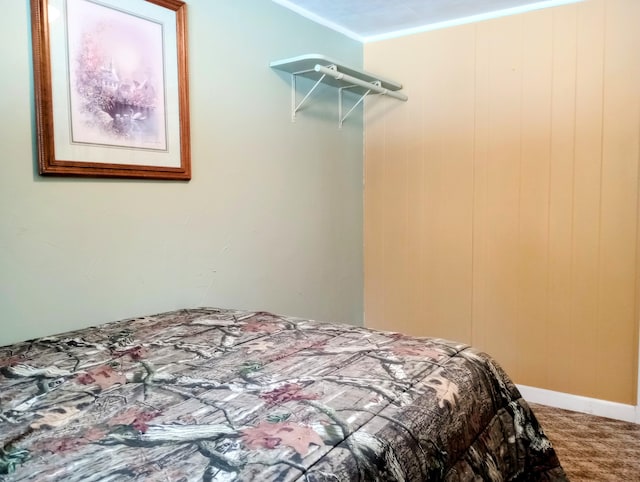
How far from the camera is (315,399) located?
41.7 inches

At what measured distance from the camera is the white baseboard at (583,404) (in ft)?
8.08

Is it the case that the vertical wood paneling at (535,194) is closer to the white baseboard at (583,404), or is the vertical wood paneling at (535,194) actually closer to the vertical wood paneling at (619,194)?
the white baseboard at (583,404)

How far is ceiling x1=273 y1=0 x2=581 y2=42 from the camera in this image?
2590 millimetres

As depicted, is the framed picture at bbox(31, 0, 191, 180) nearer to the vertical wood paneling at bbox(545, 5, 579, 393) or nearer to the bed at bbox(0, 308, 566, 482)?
the bed at bbox(0, 308, 566, 482)

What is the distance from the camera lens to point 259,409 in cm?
101

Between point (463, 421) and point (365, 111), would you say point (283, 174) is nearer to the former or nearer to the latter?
point (365, 111)

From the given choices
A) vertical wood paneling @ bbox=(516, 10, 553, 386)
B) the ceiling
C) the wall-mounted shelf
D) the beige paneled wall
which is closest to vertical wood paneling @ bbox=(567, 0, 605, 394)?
the beige paneled wall

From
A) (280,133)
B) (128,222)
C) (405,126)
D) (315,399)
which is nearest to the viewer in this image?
(315,399)

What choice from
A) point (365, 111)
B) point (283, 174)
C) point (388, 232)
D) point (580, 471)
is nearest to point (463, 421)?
point (580, 471)

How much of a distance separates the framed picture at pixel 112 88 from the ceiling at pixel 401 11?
→ 0.88 m

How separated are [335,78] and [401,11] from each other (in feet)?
A: 1.94

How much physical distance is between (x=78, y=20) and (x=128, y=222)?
0.72m

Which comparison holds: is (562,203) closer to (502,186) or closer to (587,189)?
(587,189)

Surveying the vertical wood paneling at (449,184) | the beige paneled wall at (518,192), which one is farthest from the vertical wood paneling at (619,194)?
the vertical wood paneling at (449,184)
